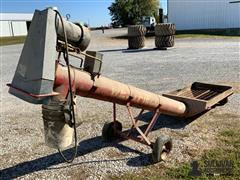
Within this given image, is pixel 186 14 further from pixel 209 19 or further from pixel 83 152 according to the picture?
pixel 83 152

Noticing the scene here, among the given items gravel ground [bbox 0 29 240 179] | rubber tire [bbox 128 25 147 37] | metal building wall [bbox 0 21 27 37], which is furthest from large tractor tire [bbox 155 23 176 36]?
metal building wall [bbox 0 21 27 37]

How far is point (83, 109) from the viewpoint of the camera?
7.80m

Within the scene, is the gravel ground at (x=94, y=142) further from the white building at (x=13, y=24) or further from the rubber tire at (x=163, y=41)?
the white building at (x=13, y=24)

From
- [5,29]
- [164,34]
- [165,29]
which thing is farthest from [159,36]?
[5,29]

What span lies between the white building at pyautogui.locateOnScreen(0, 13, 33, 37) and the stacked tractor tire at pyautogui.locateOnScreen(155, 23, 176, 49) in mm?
58290

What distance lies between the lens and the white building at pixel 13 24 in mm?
76231

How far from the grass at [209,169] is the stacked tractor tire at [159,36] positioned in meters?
15.8

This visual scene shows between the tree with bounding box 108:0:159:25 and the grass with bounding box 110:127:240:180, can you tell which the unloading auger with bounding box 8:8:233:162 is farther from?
the tree with bounding box 108:0:159:25

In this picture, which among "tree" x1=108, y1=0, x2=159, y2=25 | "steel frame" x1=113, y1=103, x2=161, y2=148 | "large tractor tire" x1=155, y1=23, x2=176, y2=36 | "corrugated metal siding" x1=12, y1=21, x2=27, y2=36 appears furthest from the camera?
"corrugated metal siding" x1=12, y1=21, x2=27, y2=36

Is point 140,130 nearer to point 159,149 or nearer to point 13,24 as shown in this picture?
point 159,149

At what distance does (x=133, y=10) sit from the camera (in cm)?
6769

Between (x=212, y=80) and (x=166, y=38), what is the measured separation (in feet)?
34.6

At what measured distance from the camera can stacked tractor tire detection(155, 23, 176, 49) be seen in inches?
797

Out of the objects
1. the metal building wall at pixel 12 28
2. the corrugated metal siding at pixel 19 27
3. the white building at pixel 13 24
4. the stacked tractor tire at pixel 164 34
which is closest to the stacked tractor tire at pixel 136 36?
the stacked tractor tire at pixel 164 34
